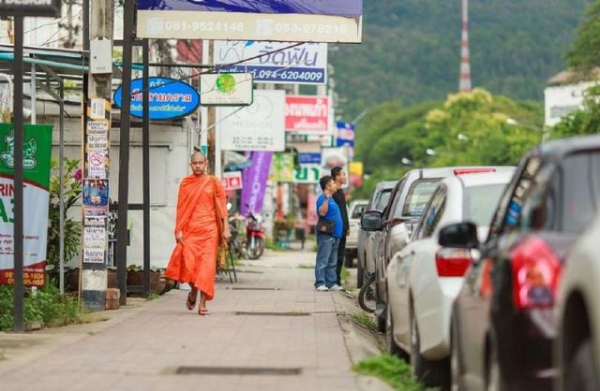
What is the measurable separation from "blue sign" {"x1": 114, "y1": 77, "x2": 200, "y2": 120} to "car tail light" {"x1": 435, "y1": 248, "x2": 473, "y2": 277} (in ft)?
42.1

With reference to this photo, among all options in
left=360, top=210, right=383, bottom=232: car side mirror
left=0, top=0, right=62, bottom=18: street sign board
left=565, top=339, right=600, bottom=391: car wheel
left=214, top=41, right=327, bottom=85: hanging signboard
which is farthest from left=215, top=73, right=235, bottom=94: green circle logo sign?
left=565, top=339, right=600, bottom=391: car wheel

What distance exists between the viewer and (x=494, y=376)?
742 cm

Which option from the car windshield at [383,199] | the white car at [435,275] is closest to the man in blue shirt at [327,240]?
the car windshield at [383,199]

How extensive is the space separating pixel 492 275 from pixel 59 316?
8504 millimetres

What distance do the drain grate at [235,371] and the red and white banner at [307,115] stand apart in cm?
4039

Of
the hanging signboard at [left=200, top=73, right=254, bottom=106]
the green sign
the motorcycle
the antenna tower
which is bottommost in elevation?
the motorcycle

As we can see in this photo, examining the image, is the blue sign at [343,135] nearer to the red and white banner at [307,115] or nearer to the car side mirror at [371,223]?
the red and white banner at [307,115]

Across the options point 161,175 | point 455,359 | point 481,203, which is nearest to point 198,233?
point 481,203

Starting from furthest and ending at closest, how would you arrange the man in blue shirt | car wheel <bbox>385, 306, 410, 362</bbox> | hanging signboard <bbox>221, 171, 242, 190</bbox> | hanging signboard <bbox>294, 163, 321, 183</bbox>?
hanging signboard <bbox>294, 163, 321, 183</bbox> → hanging signboard <bbox>221, 171, 242, 190</bbox> → the man in blue shirt → car wheel <bbox>385, 306, 410, 362</bbox>

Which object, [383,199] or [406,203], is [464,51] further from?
[406,203]

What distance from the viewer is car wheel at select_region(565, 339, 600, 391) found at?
5953 mm

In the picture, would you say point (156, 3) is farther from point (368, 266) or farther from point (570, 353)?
point (570, 353)

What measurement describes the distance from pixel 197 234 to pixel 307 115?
35.4 m

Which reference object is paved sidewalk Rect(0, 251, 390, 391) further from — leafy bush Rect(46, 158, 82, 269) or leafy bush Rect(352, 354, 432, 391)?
leafy bush Rect(46, 158, 82, 269)
